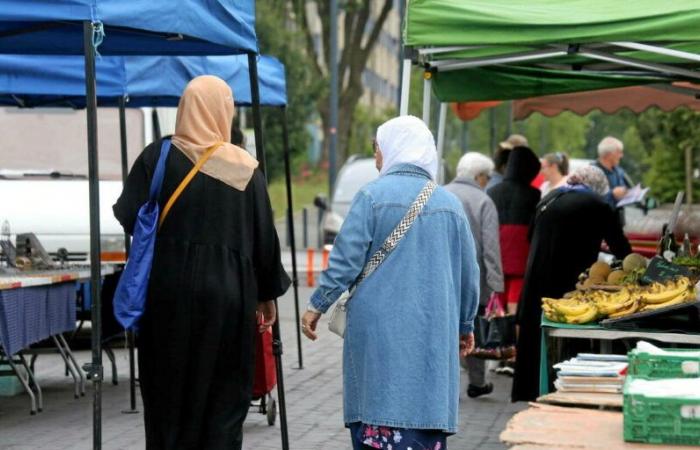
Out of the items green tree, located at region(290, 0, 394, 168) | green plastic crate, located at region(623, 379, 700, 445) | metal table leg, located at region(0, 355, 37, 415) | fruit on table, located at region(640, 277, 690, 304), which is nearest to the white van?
metal table leg, located at region(0, 355, 37, 415)

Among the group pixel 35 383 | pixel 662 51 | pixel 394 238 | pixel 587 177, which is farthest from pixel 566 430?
pixel 35 383

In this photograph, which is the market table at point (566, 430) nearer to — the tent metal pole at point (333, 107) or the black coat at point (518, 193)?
the black coat at point (518, 193)

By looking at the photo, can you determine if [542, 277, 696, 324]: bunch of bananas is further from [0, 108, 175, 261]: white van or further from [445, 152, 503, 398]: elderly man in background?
[0, 108, 175, 261]: white van

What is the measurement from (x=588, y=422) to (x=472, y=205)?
5.53 m

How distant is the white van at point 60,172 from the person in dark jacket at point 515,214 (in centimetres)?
382

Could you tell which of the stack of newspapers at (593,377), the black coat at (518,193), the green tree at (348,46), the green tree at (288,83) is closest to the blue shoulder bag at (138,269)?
the stack of newspapers at (593,377)

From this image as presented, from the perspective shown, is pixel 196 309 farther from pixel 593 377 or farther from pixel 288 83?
pixel 288 83

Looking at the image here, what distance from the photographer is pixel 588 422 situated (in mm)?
5125

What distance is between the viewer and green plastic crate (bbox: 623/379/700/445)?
4.57 metres

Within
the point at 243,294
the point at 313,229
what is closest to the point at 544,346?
the point at 243,294

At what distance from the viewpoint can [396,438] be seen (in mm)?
5801

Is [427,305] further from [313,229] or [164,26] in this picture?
[313,229]

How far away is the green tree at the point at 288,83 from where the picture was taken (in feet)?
131

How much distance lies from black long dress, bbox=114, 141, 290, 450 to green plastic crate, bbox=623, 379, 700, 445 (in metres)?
2.19
